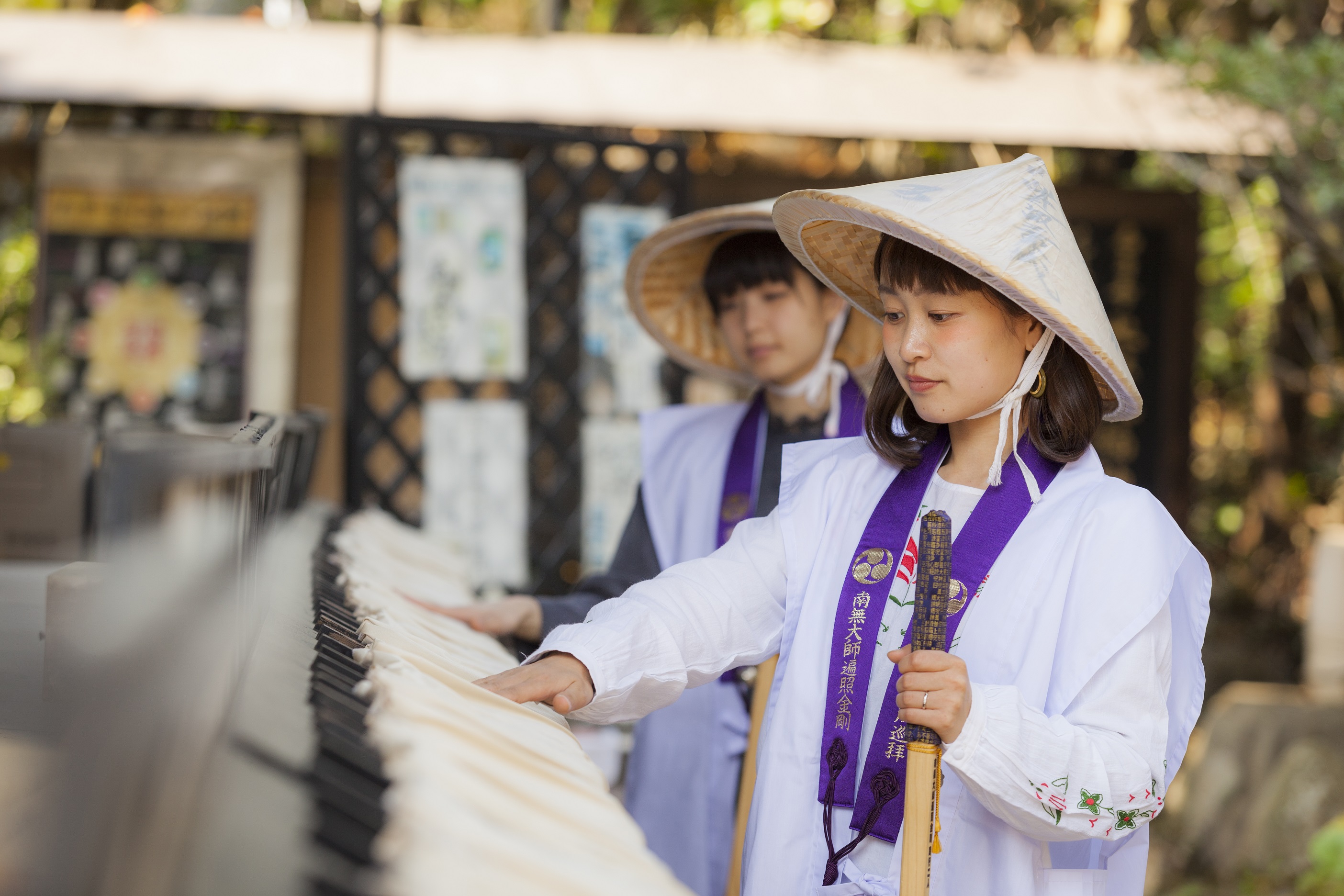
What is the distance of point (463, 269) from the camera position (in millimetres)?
4129

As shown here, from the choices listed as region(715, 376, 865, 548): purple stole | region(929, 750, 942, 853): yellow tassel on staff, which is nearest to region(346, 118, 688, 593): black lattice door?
region(715, 376, 865, 548): purple stole

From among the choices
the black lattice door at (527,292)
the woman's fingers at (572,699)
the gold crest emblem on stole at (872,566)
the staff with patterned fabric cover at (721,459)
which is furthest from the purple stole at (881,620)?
the black lattice door at (527,292)

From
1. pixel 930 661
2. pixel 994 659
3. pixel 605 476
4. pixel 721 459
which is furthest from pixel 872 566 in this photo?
pixel 605 476

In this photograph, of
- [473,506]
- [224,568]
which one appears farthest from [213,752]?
[473,506]

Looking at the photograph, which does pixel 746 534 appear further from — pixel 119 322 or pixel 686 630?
pixel 119 322

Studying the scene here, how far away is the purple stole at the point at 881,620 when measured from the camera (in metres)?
1.51

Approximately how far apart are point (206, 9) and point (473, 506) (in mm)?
5369

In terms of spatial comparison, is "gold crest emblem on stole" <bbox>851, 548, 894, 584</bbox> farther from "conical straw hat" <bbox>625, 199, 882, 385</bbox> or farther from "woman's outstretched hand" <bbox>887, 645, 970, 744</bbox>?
"conical straw hat" <bbox>625, 199, 882, 385</bbox>

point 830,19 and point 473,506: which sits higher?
point 830,19

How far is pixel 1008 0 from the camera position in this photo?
705 cm

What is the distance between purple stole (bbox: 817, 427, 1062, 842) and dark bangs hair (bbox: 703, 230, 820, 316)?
0.83 m

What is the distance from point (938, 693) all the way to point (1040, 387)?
529mm

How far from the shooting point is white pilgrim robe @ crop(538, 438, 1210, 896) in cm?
132

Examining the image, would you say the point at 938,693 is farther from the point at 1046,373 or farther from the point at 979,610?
the point at 1046,373
